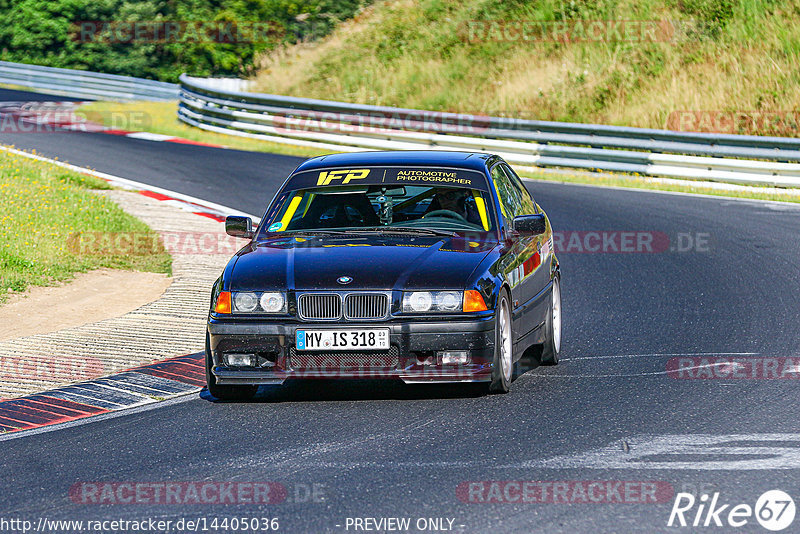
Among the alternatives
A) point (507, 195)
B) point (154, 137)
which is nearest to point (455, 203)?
point (507, 195)

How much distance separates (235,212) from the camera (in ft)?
59.2

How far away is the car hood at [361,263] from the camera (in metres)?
7.63

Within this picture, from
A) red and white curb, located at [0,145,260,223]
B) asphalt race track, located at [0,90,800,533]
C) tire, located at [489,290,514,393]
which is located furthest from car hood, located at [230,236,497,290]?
red and white curb, located at [0,145,260,223]

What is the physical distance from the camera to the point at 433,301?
24.9 ft

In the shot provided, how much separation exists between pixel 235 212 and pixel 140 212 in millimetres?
1346

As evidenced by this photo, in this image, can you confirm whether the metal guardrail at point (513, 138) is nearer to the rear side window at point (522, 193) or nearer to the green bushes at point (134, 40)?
the rear side window at point (522, 193)

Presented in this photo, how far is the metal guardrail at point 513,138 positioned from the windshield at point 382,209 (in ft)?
43.1

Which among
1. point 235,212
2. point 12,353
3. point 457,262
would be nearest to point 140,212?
point 235,212

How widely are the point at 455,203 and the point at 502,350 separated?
4.89 ft

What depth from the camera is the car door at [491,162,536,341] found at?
827 centimetres

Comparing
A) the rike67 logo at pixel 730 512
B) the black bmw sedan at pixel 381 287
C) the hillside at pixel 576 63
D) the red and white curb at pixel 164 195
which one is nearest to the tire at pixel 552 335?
the black bmw sedan at pixel 381 287

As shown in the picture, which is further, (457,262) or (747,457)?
(457,262)

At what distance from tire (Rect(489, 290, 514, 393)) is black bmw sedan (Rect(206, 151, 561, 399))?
0.04ft

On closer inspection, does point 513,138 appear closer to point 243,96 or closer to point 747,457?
point 243,96
